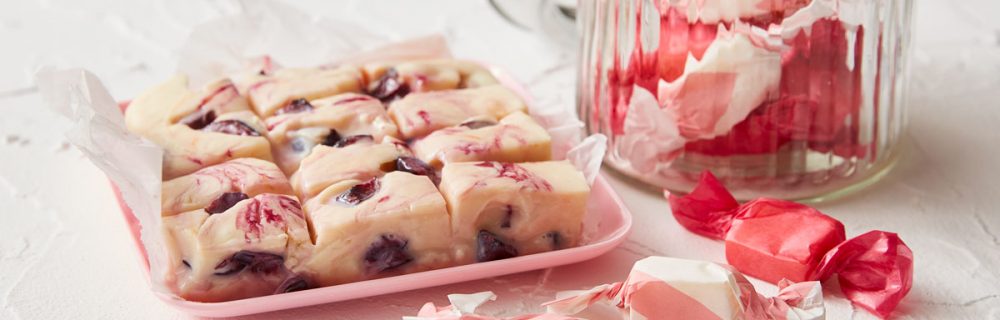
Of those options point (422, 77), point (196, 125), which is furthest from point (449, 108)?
point (196, 125)

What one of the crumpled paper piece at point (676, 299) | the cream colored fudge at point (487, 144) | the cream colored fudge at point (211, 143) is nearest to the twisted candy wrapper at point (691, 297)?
the crumpled paper piece at point (676, 299)

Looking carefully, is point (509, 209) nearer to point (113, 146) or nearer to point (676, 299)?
point (676, 299)

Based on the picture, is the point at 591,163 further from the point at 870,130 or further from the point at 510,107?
the point at 870,130

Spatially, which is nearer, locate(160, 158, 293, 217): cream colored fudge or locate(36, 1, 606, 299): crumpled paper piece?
locate(160, 158, 293, 217): cream colored fudge

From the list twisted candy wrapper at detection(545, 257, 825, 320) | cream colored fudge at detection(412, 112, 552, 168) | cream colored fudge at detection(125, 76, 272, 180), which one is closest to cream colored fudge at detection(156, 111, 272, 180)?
cream colored fudge at detection(125, 76, 272, 180)

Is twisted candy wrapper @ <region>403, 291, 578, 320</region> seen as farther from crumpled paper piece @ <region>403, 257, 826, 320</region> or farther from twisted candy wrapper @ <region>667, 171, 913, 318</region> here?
twisted candy wrapper @ <region>667, 171, 913, 318</region>

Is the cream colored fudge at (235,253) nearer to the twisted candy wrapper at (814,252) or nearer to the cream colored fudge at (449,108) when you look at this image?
the cream colored fudge at (449,108)

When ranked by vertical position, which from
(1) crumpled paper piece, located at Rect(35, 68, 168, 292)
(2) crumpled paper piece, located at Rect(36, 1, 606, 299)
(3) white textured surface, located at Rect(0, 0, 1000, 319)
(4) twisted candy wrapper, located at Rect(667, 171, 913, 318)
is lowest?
(3) white textured surface, located at Rect(0, 0, 1000, 319)

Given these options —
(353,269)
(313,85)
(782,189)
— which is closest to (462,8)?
(313,85)
